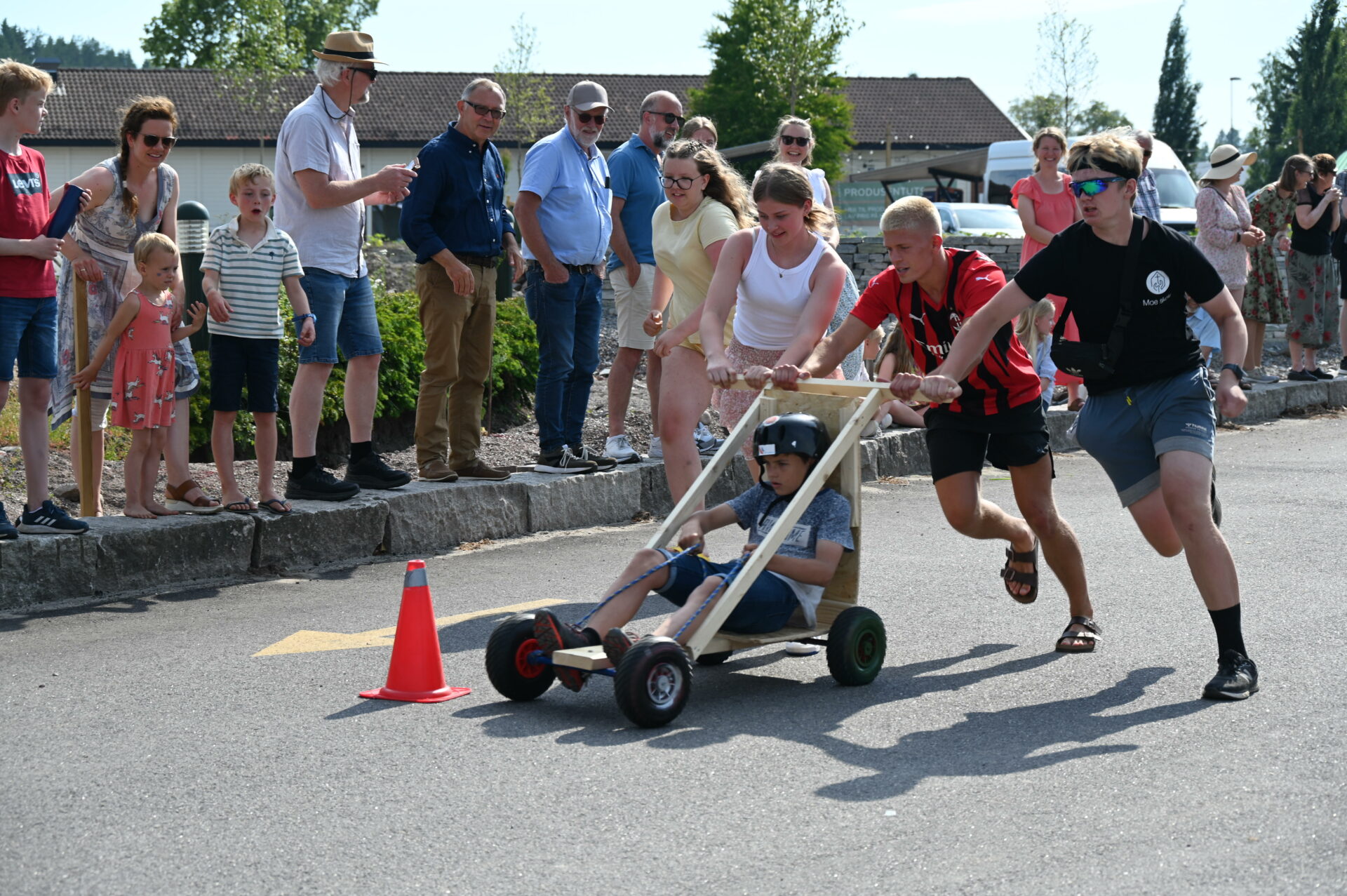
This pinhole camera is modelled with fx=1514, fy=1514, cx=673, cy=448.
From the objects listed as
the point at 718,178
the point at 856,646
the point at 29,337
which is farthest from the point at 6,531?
the point at 856,646

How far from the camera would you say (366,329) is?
829 centimetres

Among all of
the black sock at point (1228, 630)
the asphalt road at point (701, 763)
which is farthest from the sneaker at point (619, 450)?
the black sock at point (1228, 630)

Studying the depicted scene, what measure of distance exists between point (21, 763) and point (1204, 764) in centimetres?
351

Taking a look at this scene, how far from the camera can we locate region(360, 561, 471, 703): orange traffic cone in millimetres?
5301

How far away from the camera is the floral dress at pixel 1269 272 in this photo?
570 inches

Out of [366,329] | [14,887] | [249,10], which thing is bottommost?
[14,887]

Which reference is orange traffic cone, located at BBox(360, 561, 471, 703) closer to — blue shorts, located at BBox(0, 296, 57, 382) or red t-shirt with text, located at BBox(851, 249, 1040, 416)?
red t-shirt with text, located at BBox(851, 249, 1040, 416)

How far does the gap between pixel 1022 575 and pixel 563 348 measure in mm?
3783

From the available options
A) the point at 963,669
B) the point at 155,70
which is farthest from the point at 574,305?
the point at 155,70

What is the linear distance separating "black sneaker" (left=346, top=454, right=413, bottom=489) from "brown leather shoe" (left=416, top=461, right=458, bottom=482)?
0.24 meters

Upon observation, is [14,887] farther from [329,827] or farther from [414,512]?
[414,512]

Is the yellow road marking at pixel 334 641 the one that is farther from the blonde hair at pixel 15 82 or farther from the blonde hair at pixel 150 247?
the blonde hair at pixel 15 82

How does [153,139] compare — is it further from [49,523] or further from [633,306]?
A: [633,306]

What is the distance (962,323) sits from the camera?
5.89m
